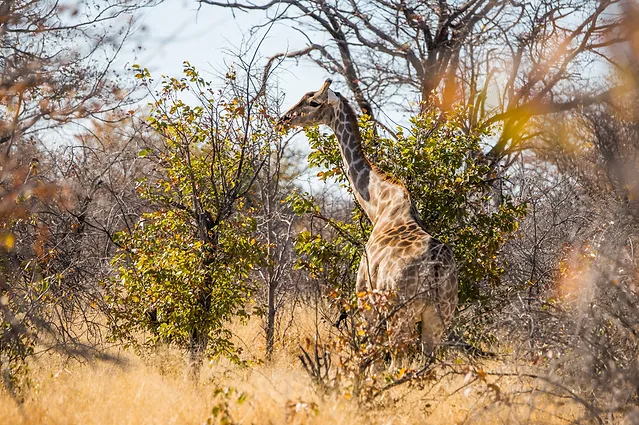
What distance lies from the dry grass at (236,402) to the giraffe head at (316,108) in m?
3.38

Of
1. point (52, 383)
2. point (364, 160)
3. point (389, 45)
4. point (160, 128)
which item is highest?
point (389, 45)

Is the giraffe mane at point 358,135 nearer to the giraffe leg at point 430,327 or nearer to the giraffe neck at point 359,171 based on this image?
the giraffe neck at point 359,171

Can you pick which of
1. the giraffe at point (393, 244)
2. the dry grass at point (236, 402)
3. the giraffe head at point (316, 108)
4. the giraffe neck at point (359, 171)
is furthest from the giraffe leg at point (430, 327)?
the giraffe head at point (316, 108)

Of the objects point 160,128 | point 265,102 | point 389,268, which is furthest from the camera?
point 265,102

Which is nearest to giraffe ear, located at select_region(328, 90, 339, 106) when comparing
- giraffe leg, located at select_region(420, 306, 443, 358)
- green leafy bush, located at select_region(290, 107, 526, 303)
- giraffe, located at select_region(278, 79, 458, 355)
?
giraffe, located at select_region(278, 79, 458, 355)

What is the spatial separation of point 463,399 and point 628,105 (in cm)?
277

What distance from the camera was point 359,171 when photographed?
8.80 meters

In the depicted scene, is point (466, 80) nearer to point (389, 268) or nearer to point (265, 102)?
point (265, 102)

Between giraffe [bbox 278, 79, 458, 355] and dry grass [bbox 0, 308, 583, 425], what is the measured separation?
2.27 feet

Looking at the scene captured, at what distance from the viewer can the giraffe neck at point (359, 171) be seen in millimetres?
8336

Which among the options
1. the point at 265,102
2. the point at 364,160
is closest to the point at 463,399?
the point at 364,160

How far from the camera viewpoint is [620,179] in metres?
5.53

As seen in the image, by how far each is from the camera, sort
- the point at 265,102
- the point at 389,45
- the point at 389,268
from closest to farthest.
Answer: the point at 389,268, the point at 265,102, the point at 389,45

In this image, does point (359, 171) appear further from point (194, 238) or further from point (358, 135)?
point (194, 238)
